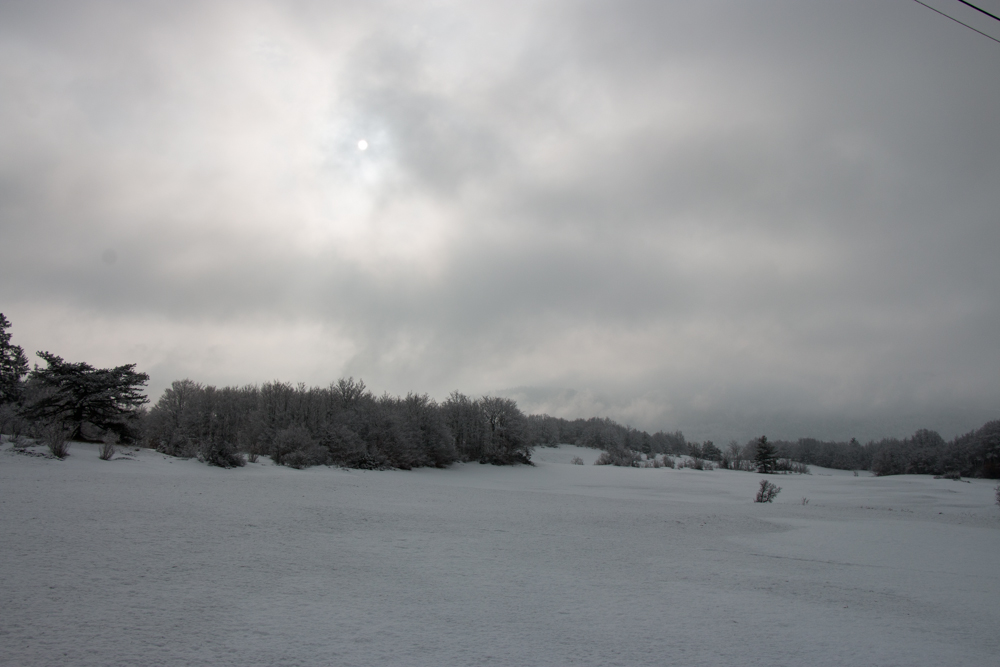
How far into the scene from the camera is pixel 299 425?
30250 mm

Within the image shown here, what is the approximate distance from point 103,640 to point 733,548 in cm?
936

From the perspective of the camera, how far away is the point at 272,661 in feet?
11.8

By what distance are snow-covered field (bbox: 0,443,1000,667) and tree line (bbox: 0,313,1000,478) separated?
7.83 m

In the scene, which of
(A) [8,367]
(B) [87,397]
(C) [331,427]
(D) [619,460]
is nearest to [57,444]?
(B) [87,397]

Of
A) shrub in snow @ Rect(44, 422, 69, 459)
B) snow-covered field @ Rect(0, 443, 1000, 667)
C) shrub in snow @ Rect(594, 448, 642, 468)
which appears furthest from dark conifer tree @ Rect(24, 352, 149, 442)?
shrub in snow @ Rect(594, 448, 642, 468)

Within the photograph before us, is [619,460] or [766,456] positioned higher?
[766,456]

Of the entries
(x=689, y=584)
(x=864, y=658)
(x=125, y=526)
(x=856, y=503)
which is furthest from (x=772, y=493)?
(x=125, y=526)

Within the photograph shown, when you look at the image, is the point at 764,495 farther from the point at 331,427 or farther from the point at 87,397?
the point at 87,397

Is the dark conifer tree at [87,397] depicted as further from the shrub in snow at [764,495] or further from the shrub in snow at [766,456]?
the shrub in snow at [766,456]

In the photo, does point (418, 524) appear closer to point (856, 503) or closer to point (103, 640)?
point (103, 640)

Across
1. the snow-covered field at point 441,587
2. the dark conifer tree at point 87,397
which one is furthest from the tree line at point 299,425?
the snow-covered field at point 441,587

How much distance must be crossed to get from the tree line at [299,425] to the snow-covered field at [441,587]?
7831 millimetres

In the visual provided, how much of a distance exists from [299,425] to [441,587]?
1066 inches

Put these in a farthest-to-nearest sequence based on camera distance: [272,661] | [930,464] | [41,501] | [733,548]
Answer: [930,464]
[733,548]
[41,501]
[272,661]
